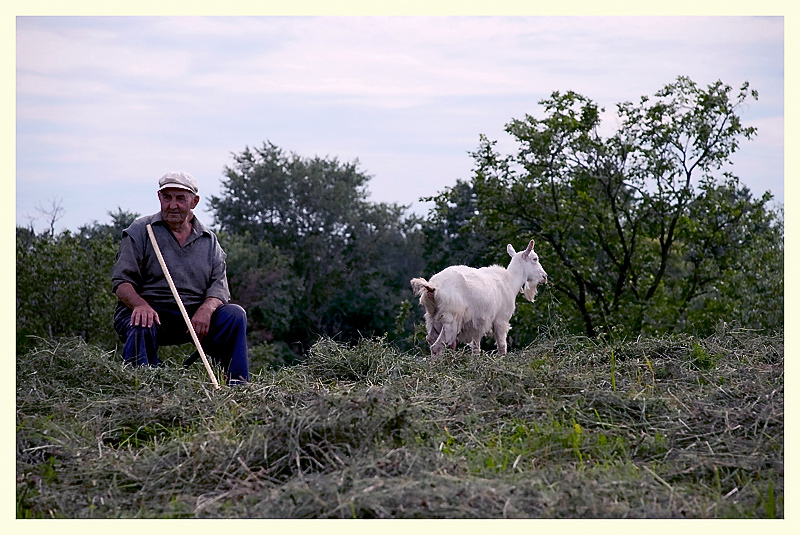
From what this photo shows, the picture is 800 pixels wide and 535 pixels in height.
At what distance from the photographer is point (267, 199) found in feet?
133

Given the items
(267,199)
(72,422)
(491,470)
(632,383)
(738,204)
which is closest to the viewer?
(491,470)

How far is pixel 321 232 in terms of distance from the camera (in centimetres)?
3975

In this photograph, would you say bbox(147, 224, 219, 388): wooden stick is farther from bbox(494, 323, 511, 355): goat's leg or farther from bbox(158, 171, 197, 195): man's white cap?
bbox(494, 323, 511, 355): goat's leg

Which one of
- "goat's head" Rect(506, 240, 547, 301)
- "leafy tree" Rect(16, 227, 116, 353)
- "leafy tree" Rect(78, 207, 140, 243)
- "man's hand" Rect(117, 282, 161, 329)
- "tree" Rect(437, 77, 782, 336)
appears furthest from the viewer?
"leafy tree" Rect(78, 207, 140, 243)

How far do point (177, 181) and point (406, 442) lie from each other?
9.00 ft

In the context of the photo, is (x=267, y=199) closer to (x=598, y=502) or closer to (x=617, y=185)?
(x=617, y=185)

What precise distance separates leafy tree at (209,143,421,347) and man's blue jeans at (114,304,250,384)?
2760 centimetres

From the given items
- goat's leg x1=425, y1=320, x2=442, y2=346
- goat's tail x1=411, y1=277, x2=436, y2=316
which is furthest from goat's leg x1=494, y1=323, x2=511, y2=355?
goat's tail x1=411, y1=277, x2=436, y2=316

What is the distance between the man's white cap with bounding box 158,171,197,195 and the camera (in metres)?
5.84

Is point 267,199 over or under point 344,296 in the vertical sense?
over

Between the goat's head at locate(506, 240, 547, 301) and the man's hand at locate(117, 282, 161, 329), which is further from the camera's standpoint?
the goat's head at locate(506, 240, 547, 301)

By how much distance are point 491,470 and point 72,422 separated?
7.25 ft

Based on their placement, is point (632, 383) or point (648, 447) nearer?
point (648, 447)

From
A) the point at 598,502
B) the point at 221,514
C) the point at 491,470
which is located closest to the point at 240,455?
the point at 221,514
